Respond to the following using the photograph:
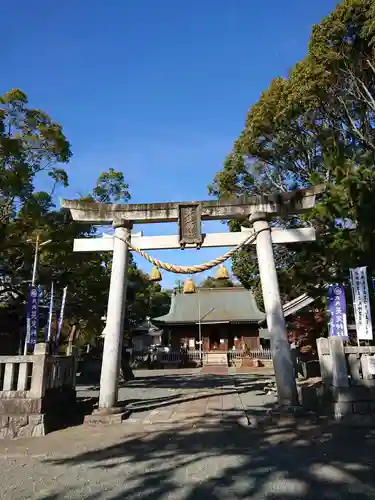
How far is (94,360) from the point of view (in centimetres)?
1906

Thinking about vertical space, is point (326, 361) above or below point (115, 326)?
below

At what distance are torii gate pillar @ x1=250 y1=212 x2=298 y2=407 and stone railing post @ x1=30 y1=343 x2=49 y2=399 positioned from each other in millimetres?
4583

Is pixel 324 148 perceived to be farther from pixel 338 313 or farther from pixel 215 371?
pixel 215 371

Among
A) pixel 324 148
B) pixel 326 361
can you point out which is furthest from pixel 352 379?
pixel 324 148

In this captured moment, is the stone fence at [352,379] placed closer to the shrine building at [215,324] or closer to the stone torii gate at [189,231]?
the stone torii gate at [189,231]

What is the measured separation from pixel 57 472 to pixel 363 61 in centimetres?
1471

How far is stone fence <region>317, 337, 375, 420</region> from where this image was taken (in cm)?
707

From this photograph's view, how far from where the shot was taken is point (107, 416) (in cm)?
776

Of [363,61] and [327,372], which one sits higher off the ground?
[363,61]

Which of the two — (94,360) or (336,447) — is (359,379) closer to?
(336,447)

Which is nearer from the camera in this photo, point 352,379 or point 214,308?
point 352,379

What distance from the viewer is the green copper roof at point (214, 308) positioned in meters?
30.3

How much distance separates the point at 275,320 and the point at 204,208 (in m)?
3.12

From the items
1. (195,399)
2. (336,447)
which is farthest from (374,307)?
(195,399)
